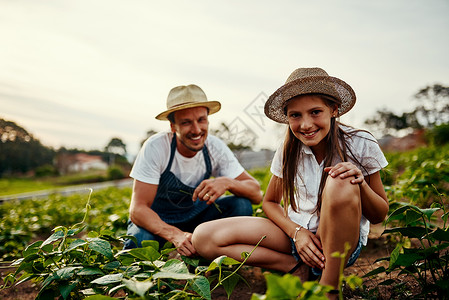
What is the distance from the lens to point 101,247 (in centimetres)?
141

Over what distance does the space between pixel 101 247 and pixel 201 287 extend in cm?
52

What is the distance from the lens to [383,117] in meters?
40.8

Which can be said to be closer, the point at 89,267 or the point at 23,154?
the point at 89,267

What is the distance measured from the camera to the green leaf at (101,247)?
1375mm

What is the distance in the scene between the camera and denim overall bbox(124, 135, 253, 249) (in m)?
2.43

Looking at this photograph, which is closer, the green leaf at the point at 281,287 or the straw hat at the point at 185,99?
the green leaf at the point at 281,287

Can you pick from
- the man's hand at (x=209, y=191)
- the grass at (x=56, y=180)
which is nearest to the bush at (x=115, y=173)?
the grass at (x=56, y=180)

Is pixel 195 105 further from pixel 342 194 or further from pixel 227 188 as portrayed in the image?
pixel 342 194

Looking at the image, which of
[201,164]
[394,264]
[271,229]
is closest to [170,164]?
[201,164]

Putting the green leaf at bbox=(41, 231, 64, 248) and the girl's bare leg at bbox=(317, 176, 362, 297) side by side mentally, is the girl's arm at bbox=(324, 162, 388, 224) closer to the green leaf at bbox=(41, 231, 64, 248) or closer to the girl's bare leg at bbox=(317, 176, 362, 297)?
the girl's bare leg at bbox=(317, 176, 362, 297)

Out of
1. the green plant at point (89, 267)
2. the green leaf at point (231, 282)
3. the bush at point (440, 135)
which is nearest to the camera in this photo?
the green plant at point (89, 267)

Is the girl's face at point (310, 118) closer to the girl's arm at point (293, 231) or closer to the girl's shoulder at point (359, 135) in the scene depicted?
the girl's shoulder at point (359, 135)

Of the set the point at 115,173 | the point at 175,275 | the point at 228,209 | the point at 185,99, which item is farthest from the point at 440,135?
the point at 115,173

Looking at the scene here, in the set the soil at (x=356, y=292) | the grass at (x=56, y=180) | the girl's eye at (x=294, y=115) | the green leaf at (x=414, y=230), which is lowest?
the grass at (x=56, y=180)
